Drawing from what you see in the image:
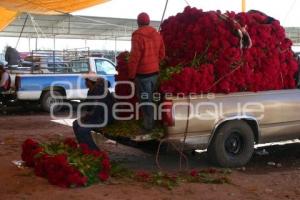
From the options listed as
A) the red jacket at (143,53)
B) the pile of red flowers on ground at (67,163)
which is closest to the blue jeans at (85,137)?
the pile of red flowers on ground at (67,163)

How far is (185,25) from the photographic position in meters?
8.45

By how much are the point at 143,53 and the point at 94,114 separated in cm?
127

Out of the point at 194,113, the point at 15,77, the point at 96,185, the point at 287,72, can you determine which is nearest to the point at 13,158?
the point at 96,185

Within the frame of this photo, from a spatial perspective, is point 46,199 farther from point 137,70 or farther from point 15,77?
point 15,77

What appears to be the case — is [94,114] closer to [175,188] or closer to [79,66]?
[175,188]

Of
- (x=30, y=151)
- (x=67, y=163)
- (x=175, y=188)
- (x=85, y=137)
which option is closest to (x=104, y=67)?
(x=85, y=137)

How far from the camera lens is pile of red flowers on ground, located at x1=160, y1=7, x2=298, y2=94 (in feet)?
24.7

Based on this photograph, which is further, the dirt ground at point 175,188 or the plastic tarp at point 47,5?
the plastic tarp at point 47,5

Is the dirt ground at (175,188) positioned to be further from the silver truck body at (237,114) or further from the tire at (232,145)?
the silver truck body at (237,114)

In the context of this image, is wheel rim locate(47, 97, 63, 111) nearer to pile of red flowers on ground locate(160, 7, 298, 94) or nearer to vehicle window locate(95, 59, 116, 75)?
vehicle window locate(95, 59, 116, 75)

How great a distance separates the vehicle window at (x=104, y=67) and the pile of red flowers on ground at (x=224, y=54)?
28.0 ft

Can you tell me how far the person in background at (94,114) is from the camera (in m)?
7.76

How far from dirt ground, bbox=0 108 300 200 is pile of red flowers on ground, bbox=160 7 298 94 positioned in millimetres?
1372

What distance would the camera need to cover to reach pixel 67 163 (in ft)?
20.7
